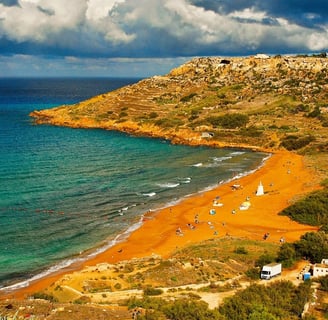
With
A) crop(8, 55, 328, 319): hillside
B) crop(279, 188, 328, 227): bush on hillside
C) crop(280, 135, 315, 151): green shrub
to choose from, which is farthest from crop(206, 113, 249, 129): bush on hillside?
crop(279, 188, 328, 227): bush on hillside

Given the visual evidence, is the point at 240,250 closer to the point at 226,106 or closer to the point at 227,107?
the point at 227,107

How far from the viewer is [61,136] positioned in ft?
330

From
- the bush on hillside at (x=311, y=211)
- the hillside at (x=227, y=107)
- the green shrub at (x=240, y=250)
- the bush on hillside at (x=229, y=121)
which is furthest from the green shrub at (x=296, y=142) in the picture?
the green shrub at (x=240, y=250)

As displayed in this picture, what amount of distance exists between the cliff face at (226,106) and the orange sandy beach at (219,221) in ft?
94.1

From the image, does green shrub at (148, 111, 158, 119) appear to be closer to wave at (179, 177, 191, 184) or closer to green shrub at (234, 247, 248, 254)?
wave at (179, 177, 191, 184)

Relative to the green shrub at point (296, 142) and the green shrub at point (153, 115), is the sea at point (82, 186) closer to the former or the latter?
the green shrub at point (296, 142)

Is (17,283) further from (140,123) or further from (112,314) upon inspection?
(140,123)

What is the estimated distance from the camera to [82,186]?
59.4 metres

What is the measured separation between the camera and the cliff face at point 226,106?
98.6m

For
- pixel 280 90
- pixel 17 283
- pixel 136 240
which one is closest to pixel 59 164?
pixel 136 240

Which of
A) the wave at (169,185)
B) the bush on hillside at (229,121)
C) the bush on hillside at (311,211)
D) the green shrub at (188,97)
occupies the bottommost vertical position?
the wave at (169,185)

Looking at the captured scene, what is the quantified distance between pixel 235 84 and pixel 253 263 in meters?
113

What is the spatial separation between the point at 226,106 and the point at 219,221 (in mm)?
75329

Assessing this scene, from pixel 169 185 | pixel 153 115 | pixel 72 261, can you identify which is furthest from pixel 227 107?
pixel 72 261
